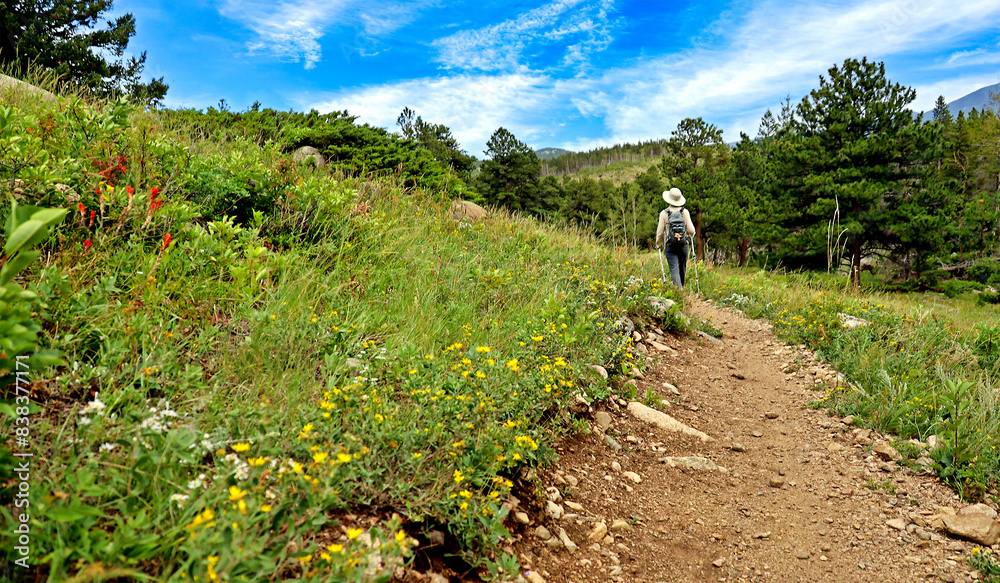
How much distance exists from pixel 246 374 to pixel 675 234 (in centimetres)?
888

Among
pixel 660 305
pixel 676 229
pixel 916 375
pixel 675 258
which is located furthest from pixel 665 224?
pixel 916 375

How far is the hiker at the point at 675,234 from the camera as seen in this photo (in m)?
9.96

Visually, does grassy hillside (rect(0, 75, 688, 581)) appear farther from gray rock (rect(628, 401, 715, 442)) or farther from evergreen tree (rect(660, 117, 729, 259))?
evergreen tree (rect(660, 117, 729, 259))

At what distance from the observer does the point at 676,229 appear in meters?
9.94

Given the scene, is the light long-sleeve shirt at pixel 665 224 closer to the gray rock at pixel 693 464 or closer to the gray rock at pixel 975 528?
the gray rock at pixel 693 464

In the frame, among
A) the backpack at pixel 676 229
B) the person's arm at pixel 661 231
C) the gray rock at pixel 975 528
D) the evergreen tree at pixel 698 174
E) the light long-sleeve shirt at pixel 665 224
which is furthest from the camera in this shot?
the evergreen tree at pixel 698 174

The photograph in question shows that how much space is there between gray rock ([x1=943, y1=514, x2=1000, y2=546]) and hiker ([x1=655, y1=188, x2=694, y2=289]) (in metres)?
7.05

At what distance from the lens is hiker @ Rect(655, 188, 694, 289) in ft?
32.7

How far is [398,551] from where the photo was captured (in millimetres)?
1772

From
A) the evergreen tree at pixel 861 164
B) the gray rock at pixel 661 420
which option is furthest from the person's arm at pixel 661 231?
the evergreen tree at pixel 861 164

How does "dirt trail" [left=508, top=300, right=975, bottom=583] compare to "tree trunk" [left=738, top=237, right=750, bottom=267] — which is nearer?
"dirt trail" [left=508, top=300, right=975, bottom=583]

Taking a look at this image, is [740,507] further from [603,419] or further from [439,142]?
[439,142]

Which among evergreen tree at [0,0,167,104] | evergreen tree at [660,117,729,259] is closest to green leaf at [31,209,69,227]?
evergreen tree at [0,0,167,104]

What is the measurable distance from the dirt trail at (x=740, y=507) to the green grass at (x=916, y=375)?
304 millimetres
